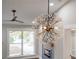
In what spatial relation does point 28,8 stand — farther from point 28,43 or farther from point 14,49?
point 14,49

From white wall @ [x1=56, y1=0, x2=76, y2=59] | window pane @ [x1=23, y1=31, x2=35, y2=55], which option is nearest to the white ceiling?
white wall @ [x1=56, y1=0, x2=76, y2=59]

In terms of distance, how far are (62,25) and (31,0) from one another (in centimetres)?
91

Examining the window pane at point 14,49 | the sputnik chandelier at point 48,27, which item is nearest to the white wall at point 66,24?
the sputnik chandelier at point 48,27

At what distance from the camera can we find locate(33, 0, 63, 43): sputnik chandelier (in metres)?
2.14

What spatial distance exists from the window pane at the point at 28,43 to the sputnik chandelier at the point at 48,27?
0.20m

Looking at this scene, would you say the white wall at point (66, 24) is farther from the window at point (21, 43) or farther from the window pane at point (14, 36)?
the window pane at point (14, 36)

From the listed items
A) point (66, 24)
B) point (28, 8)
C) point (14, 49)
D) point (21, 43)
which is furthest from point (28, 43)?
point (66, 24)

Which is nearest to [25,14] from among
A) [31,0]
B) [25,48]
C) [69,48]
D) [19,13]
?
[19,13]

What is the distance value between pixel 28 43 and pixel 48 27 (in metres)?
0.73

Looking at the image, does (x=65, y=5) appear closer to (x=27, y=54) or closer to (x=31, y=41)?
(x=31, y=41)

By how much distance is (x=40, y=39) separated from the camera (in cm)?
240

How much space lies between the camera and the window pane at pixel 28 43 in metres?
2.47

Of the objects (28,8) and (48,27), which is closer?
(48,27)

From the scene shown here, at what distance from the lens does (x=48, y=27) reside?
2090 mm
